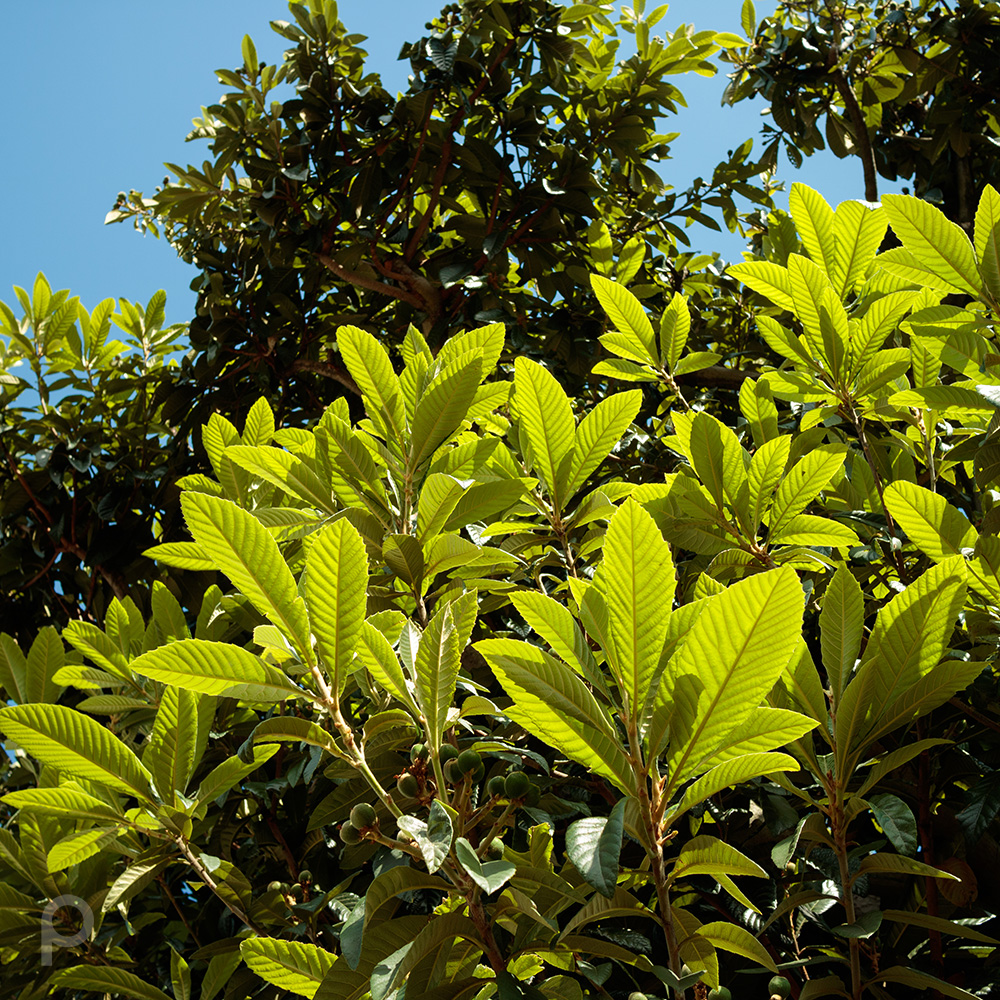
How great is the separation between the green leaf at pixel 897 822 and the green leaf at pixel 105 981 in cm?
118

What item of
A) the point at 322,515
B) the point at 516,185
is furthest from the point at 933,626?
the point at 516,185

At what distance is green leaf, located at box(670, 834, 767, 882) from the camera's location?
949mm

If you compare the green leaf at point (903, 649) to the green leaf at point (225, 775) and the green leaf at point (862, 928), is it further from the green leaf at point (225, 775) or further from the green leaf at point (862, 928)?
the green leaf at point (225, 775)

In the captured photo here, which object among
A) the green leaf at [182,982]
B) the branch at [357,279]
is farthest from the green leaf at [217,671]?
the branch at [357,279]

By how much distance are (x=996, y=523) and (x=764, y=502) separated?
0.35m

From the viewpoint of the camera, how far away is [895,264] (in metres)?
1.46

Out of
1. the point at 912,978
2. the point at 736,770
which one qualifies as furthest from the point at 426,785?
the point at 912,978

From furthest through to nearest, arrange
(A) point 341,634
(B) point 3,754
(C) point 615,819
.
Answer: (B) point 3,754
(A) point 341,634
(C) point 615,819

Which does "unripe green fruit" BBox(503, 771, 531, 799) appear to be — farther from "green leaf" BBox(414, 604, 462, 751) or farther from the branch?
the branch

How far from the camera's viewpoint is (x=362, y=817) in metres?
0.97

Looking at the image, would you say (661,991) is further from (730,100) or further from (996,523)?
(730,100)

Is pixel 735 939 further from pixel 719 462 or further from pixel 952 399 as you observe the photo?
pixel 952 399

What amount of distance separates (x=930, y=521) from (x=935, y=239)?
16.9 inches

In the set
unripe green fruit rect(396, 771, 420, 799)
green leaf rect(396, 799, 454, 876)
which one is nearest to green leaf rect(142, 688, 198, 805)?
unripe green fruit rect(396, 771, 420, 799)
